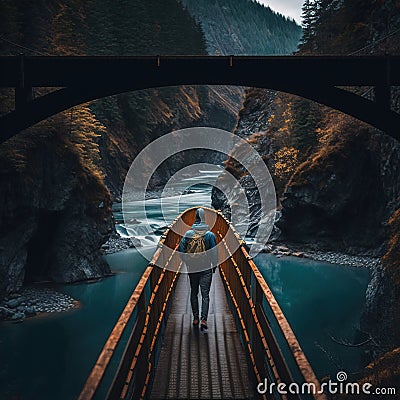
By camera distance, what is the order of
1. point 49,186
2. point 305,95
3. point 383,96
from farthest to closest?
point 49,186 < point 305,95 < point 383,96

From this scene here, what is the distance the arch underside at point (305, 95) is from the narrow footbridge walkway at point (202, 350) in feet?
23.6

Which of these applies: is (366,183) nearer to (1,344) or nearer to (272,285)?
(272,285)

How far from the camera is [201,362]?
7.10 metres

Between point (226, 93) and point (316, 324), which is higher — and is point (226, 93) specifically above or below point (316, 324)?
above

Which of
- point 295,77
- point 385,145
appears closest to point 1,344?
point 295,77

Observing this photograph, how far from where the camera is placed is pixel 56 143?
27.8 m

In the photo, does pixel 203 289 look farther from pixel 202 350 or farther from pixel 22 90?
pixel 22 90

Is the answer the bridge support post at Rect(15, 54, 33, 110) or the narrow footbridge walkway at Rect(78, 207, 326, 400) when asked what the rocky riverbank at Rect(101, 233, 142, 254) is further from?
the narrow footbridge walkway at Rect(78, 207, 326, 400)

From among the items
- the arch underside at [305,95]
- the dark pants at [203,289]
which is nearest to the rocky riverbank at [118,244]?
the arch underside at [305,95]

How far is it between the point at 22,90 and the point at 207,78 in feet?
18.9

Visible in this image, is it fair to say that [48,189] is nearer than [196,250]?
No

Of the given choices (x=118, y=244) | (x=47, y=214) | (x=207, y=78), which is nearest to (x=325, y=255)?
(x=118, y=244)

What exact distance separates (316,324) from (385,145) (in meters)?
11.3

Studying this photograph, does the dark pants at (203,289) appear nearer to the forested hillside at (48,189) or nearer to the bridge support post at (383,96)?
the bridge support post at (383,96)
